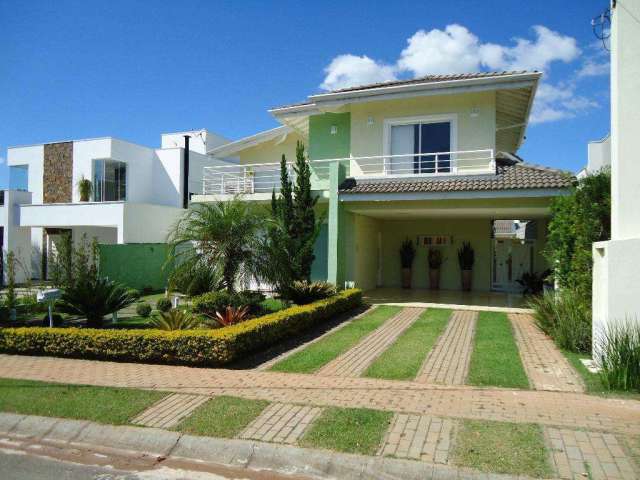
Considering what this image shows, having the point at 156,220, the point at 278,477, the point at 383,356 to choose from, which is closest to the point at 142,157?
the point at 156,220

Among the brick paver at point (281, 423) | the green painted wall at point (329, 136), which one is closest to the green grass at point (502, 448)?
the brick paver at point (281, 423)

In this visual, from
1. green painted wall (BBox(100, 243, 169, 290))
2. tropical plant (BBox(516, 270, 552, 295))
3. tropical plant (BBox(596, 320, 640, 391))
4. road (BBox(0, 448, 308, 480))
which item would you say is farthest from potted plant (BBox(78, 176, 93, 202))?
tropical plant (BBox(596, 320, 640, 391))

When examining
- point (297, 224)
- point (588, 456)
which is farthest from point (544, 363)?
point (297, 224)

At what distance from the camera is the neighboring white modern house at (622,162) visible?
281 inches

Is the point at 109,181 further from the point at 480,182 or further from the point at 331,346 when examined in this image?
the point at 331,346

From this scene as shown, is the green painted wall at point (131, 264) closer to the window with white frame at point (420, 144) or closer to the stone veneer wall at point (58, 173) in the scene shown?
the stone veneer wall at point (58, 173)

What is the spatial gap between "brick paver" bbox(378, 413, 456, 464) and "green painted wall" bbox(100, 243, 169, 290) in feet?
57.1

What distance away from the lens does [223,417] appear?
564 cm

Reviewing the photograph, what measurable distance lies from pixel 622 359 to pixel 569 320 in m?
2.78

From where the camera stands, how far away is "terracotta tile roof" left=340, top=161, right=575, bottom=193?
1366cm

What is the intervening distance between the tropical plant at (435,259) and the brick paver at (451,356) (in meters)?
8.18

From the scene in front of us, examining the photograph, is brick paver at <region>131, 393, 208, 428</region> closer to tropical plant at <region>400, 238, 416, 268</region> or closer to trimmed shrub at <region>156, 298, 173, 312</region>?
trimmed shrub at <region>156, 298, 173, 312</region>

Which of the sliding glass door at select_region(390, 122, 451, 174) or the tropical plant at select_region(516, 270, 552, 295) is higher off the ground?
the sliding glass door at select_region(390, 122, 451, 174)

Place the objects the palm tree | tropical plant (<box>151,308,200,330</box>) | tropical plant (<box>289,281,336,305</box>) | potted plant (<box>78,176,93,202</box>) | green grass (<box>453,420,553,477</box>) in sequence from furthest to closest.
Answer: potted plant (<box>78,176,93,202</box>) < tropical plant (<box>289,281,336,305</box>) < the palm tree < tropical plant (<box>151,308,200,330</box>) < green grass (<box>453,420,553,477</box>)
